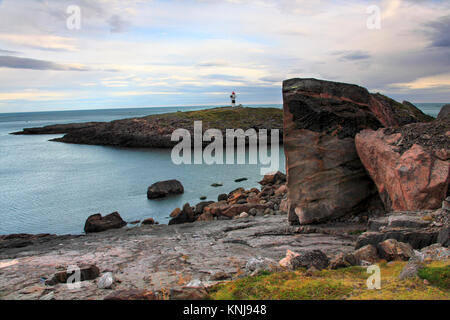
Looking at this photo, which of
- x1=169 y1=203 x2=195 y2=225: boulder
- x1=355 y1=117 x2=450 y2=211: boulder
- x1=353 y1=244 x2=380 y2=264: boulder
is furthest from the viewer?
x1=169 y1=203 x2=195 y2=225: boulder

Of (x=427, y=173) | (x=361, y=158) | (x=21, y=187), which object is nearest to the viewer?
(x=427, y=173)

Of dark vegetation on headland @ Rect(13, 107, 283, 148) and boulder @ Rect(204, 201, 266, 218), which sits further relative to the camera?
dark vegetation on headland @ Rect(13, 107, 283, 148)

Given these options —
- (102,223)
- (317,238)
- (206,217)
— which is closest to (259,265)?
(317,238)

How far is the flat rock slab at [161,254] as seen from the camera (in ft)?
36.6

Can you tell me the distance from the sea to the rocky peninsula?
7048 mm

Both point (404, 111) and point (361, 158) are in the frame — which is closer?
point (361, 158)

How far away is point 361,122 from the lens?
17703mm

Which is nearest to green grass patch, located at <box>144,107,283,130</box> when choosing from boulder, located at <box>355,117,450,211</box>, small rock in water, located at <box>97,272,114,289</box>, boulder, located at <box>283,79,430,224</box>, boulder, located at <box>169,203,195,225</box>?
boulder, located at <box>169,203,195,225</box>

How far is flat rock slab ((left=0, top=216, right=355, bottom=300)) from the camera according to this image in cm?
1116

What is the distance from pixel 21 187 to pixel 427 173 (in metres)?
43.8

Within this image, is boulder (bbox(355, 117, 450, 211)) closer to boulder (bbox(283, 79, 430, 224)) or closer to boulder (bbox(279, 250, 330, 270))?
boulder (bbox(283, 79, 430, 224))

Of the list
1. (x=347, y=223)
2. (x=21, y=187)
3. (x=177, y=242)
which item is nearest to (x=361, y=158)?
(x=347, y=223)

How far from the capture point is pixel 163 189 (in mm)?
35781
